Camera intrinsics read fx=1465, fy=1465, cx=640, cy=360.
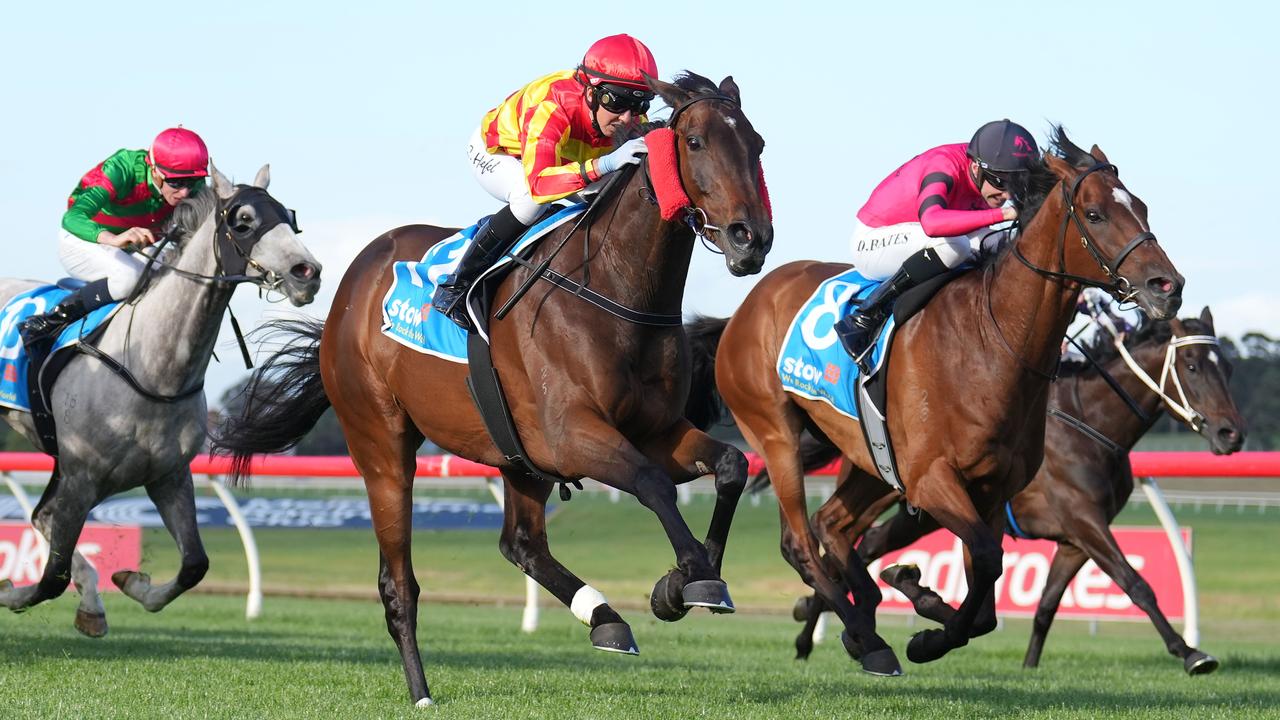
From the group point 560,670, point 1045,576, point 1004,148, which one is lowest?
point 1045,576

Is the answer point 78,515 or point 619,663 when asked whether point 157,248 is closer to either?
point 78,515

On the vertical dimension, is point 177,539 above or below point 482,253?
below

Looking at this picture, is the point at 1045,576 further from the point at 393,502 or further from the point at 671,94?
the point at 671,94

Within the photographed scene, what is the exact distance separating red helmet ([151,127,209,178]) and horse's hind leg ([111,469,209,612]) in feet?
4.29

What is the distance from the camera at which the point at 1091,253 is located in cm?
472

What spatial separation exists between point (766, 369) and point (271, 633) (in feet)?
12.6

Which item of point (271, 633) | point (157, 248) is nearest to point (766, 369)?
point (157, 248)

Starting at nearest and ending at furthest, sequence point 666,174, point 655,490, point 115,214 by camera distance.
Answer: point 655,490, point 666,174, point 115,214

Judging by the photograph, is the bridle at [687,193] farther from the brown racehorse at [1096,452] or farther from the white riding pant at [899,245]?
the brown racehorse at [1096,452]

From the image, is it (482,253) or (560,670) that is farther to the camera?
(560,670)

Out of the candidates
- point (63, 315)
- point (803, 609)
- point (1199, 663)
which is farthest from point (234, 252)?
→ point (1199, 663)

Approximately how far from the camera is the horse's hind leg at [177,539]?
20.4ft

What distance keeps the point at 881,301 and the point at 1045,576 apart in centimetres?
468

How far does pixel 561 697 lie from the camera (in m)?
5.00
